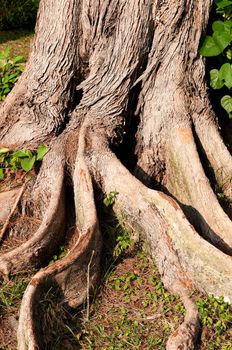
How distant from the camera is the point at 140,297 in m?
4.71

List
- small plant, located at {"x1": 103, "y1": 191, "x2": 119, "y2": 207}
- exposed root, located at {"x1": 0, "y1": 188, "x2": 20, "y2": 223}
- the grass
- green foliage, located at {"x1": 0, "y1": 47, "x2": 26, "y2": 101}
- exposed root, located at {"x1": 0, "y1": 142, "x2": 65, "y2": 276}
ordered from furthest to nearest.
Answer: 1. the grass
2. green foliage, located at {"x1": 0, "y1": 47, "x2": 26, "y2": 101}
3. exposed root, located at {"x1": 0, "y1": 188, "x2": 20, "y2": 223}
4. small plant, located at {"x1": 103, "y1": 191, "x2": 119, "y2": 207}
5. exposed root, located at {"x1": 0, "y1": 142, "x2": 65, "y2": 276}

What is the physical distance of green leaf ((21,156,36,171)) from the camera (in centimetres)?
555

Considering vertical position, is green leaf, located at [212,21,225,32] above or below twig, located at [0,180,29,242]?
above

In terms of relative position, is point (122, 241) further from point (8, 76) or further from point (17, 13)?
point (17, 13)

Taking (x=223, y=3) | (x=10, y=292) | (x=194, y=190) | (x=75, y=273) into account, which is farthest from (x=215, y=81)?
(x=10, y=292)

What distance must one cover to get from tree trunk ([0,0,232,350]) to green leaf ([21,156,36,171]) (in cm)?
12

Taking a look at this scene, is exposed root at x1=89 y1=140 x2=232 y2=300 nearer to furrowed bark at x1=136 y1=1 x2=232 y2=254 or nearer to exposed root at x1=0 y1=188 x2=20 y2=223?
furrowed bark at x1=136 y1=1 x2=232 y2=254

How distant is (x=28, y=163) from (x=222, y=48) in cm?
204

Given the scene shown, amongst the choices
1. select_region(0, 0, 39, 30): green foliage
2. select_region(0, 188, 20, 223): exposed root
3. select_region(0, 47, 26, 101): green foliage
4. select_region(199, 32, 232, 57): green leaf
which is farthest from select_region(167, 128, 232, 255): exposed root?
select_region(0, 0, 39, 30): green foliage

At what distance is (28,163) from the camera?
5.60 m

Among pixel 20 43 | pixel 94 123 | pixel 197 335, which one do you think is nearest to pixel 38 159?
pixel 94 123

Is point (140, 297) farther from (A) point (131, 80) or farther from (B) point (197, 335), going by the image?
(A) point (131, 80)

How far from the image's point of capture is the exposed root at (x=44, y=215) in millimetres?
4680

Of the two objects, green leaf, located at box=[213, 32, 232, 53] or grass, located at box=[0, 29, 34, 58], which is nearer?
green leaf, located at box=[213, 32, 232, 53]
